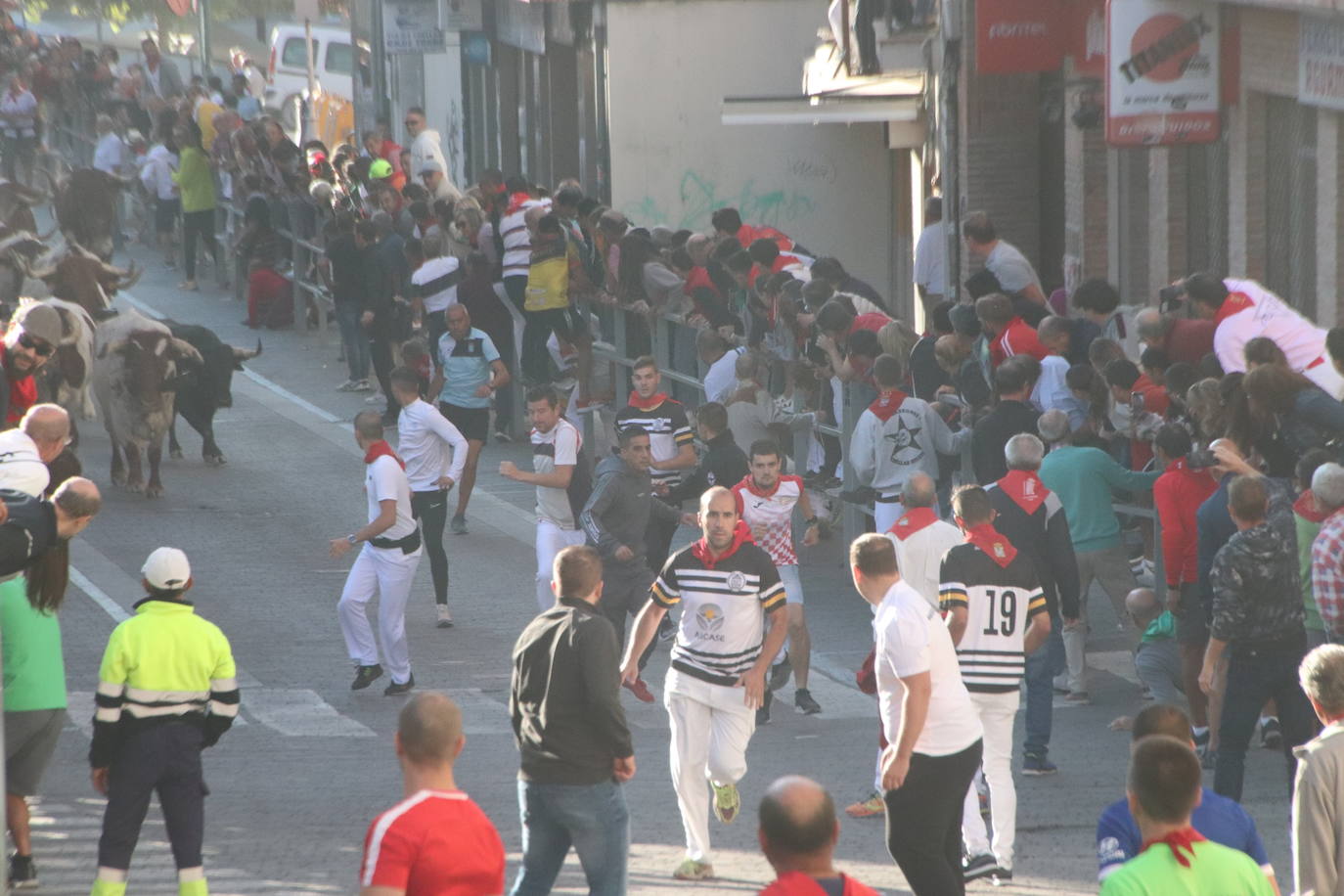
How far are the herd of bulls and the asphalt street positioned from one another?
1.64 feet

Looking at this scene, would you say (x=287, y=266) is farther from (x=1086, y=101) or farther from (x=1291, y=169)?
(x=1291, y=169)

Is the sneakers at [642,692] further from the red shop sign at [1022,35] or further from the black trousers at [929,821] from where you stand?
the red shop sign at [1022,35]

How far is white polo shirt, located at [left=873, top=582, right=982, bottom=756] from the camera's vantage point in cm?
822

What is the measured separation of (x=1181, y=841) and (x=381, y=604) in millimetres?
8082

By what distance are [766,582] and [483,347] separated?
7721 millimetres

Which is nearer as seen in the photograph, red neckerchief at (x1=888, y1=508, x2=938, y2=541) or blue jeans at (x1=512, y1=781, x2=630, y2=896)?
blue jeans at (x1=512, y1=781, x2=630, y2=896)

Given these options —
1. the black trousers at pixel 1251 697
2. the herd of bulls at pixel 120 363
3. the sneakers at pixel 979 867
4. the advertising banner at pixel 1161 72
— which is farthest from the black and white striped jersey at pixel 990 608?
the herd of bulls at pixel 120 363

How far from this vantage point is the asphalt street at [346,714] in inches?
383

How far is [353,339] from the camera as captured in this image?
23328mm

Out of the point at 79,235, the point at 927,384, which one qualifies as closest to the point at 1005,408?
the point at 927,384

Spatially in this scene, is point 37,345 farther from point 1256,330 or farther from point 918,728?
point 1256,330

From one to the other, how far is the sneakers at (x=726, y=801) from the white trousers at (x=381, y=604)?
3.82 meters

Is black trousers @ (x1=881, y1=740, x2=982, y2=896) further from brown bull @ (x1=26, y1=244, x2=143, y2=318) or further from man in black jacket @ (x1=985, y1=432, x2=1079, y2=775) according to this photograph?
brown bull @ (x1=26, y1=244, x2=143, y2=318)

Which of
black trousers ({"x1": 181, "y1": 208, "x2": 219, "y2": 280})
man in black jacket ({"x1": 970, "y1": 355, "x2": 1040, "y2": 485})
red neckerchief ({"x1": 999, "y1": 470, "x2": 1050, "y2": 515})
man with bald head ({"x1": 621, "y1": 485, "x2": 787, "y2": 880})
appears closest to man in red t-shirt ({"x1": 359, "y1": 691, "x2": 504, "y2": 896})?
man with bald head ({"x1": 621, "y1": 485, "x2": 787, "y2": 880})
